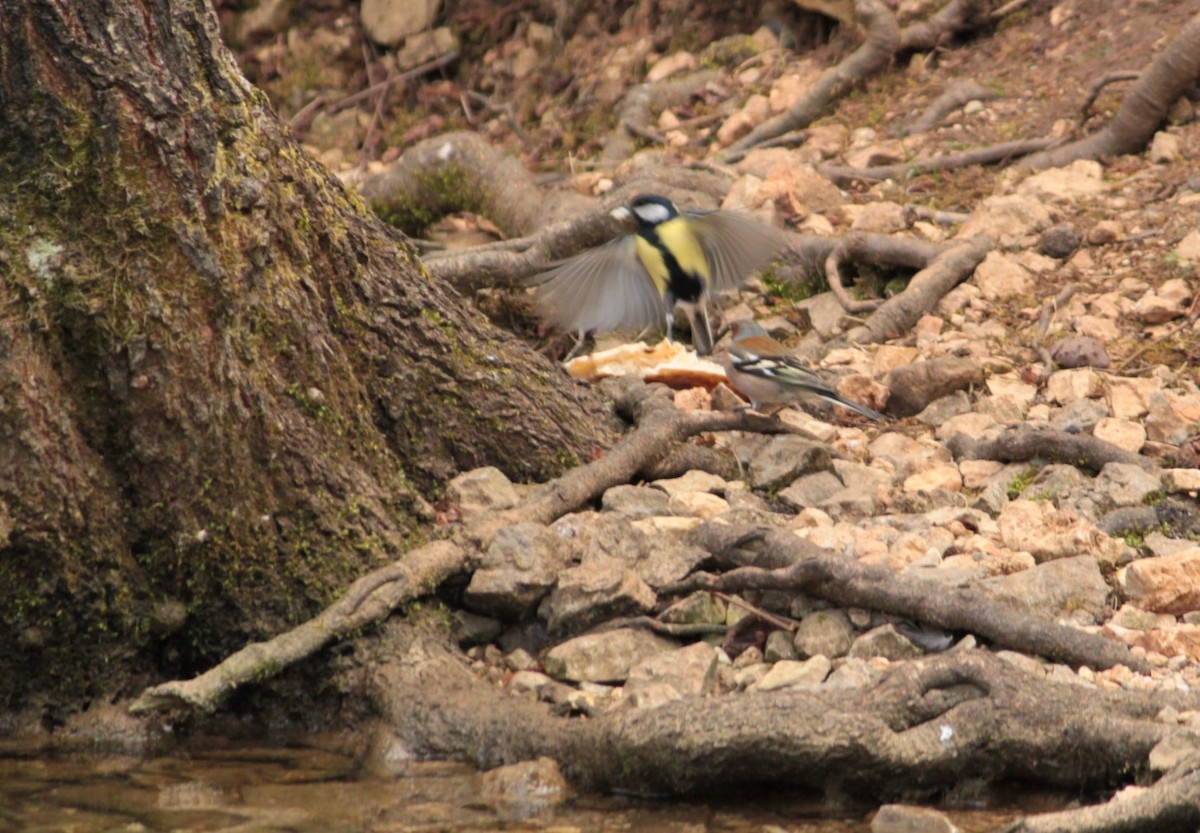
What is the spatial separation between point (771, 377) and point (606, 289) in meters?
1.47

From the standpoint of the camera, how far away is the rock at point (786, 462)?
5648mm

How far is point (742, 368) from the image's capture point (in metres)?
6.35

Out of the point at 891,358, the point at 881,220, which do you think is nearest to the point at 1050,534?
the point at 891,358

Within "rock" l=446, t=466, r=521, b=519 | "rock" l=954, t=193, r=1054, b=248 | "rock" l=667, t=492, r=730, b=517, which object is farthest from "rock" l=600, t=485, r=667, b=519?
"rock" l=954, t=193, r=1054, b=248

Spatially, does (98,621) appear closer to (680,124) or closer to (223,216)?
(223,216)

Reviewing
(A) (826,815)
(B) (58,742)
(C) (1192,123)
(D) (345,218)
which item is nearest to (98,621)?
(B) (58,742)

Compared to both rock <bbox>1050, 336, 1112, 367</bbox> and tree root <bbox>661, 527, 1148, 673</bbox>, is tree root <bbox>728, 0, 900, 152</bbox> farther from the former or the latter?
tree root <bbox>661, 527, 1148, 673</bbox>

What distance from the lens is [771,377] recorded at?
6223mm

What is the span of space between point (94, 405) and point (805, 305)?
460 cm

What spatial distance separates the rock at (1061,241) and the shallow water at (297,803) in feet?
15.3

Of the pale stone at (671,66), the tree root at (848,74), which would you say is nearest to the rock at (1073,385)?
the tree root at (848,74)

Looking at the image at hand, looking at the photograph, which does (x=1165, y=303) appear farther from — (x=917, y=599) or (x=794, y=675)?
(x=794, y=675)

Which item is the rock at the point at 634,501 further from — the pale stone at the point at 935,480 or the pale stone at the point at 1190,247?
the pale stone at the point at 1190,247

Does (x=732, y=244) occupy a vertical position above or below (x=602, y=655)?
above
